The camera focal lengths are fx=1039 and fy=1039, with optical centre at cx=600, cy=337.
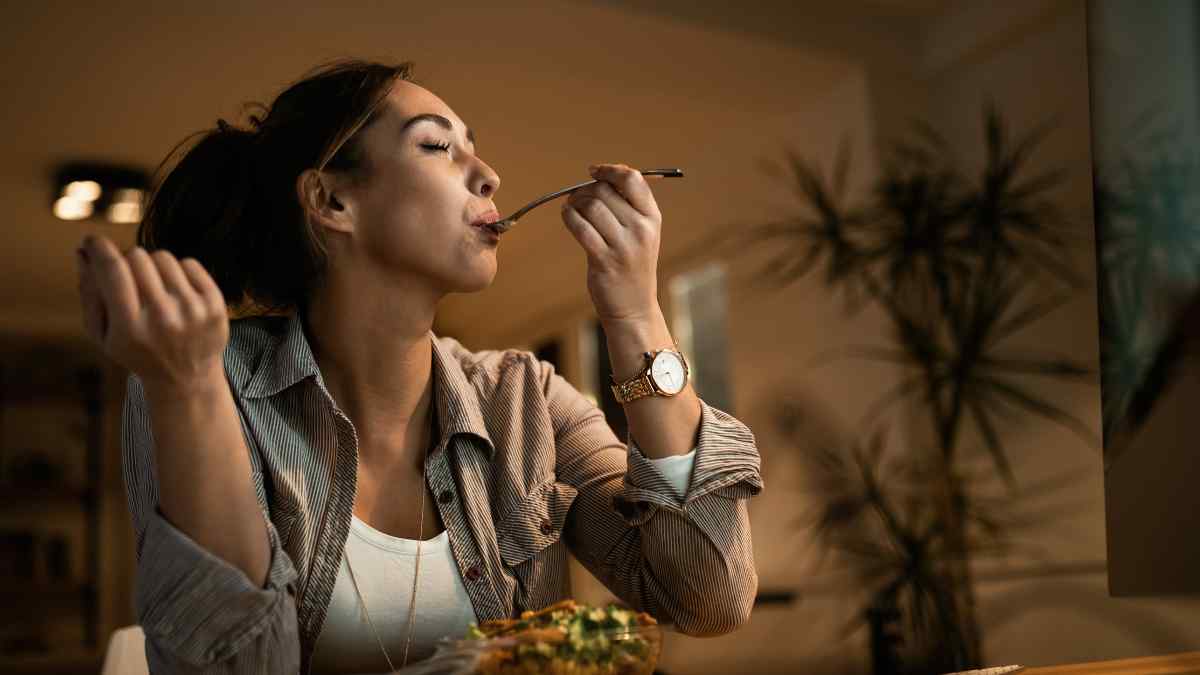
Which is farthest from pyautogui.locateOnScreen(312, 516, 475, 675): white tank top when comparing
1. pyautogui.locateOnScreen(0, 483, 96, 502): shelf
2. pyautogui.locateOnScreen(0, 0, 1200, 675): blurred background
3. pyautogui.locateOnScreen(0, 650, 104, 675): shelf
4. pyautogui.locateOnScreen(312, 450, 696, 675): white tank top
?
pyautogui.locateOnScreen(0, 483, 96, 502): shelf

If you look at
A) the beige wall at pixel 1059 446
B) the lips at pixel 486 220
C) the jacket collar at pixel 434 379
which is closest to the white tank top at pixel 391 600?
the jacket collar at pixel 434 379

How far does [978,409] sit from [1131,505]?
224 centimetres

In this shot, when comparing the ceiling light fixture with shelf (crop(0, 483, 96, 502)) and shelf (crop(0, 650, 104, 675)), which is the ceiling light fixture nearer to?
shelf (crop(0, 483, 96, 502))

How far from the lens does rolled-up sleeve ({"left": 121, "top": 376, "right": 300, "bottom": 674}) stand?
86cm

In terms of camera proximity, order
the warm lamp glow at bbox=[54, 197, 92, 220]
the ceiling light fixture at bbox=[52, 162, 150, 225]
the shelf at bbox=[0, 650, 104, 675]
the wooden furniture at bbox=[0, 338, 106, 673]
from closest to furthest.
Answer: the ceiling light fixture at bbox=[52, 162, 150, 225] < the warm lamp glow at bbox=[54, 197, 92, 220] < the shelf at bbox=[0, 650, 104, 675] < the wooden furniture at bbox=[0, 338, 106, 673]

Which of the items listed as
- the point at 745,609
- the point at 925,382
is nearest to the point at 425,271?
the point at 745,609

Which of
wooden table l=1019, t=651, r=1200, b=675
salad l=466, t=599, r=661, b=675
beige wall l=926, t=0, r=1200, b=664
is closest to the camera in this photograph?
salad l=466, t=599, r=661, b=675

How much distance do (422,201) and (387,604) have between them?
475mm

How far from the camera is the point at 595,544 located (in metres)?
1.27

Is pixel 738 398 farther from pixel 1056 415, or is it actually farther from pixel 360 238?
pixel 360 238

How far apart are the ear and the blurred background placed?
4.18ft

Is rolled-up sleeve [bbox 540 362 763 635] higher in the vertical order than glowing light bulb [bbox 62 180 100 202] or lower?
lower

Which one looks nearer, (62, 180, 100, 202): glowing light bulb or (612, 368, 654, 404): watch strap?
(612, 368, 654, 404): watch strap

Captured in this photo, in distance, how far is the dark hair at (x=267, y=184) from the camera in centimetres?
132
